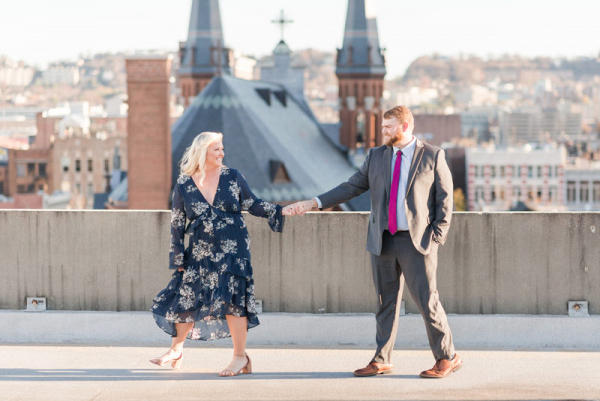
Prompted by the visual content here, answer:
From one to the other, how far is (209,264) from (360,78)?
64732 mm

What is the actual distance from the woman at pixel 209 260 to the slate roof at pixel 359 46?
61.8 m

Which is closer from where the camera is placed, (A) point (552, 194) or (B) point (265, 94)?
(B) point (265, 94)

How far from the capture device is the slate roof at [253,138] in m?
53.1

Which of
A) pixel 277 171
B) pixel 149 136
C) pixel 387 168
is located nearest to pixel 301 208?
pixel 387 168

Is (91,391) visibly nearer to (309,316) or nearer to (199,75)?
(309,316)

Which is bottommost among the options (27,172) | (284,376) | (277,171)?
(284,376)

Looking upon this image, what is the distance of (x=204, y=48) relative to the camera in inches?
2697

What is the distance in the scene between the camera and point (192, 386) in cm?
715

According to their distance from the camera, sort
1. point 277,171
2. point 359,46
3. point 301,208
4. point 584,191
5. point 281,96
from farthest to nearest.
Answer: point 584,191
point 359,46
point 281,96
point 277,171
point 301,208

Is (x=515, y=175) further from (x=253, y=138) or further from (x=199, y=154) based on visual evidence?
(x=199, y=154)

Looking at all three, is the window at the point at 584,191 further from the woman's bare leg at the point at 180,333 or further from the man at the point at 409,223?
the woman's bare leg at the point at 180,333

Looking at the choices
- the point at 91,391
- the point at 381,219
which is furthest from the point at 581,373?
the point at 91,391

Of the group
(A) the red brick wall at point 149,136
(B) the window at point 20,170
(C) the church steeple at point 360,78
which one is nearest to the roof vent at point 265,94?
(C) the church steeple at point 360,78

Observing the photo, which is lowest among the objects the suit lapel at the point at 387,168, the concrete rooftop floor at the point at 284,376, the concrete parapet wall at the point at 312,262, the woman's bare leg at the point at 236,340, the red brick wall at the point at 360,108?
A: the concrete rooftop floor at the point at 284,376
